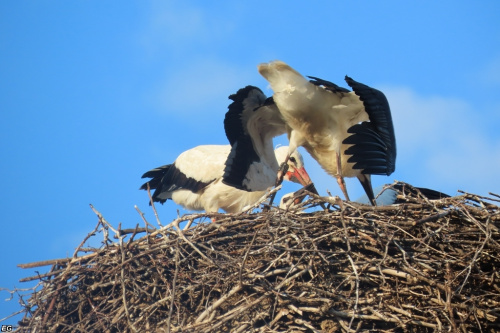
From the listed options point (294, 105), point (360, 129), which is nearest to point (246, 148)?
point (294, 105)

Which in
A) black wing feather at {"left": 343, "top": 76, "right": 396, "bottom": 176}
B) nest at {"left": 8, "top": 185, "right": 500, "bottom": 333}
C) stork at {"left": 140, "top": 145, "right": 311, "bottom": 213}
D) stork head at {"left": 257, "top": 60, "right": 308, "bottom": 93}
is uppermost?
stork at {"left": 140, "top": 145, "right": 311, "bottom": 213}

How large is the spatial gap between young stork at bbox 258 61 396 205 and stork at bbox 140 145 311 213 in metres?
1.22

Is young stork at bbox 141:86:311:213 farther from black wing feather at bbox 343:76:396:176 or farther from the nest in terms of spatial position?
the nest

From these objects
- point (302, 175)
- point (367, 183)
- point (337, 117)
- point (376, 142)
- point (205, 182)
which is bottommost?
point (376, 142)

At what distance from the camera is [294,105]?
20.6 feet

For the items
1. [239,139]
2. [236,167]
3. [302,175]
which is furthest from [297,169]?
[239,139]

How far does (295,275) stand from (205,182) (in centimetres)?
319

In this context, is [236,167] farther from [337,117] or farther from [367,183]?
[367,183]

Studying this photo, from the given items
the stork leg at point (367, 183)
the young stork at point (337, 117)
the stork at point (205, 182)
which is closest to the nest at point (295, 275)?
the young stork at point (337, 117)

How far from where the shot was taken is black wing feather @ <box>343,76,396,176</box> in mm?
6000

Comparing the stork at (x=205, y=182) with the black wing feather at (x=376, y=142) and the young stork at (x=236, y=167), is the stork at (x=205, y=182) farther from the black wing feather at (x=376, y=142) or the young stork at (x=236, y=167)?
the black wing feather at (x=376, y=142)

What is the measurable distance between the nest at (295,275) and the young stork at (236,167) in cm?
147

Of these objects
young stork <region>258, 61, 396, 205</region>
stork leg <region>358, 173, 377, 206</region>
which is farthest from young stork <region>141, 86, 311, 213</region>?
stork leg <region>358, 173, 377, 206</region>

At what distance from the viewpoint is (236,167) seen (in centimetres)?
698
